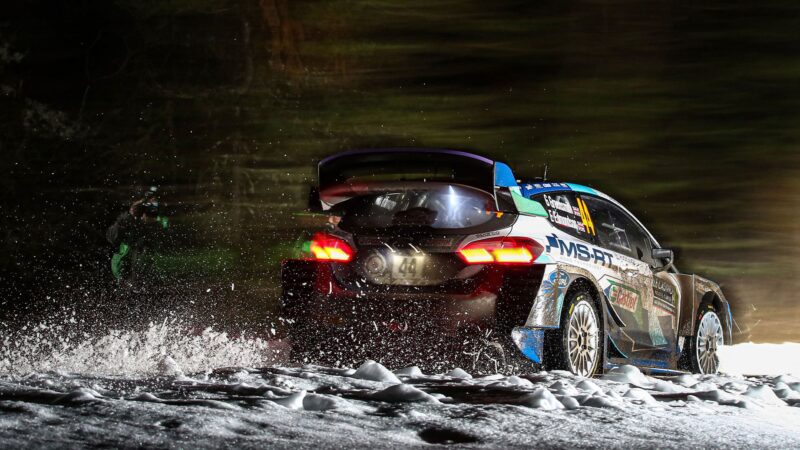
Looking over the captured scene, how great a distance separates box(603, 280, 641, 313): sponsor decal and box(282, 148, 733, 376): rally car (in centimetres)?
4

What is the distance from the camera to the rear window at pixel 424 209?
23.9 ft

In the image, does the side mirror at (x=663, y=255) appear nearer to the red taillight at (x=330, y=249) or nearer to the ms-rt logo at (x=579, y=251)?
the ms-rt logo at (x=579, y=251)

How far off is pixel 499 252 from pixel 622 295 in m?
1.36

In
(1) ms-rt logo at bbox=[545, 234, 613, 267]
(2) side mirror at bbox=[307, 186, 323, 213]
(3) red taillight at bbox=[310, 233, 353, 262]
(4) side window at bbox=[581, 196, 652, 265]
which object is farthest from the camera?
(4) side window at bbox=[581, 196, 652, 265]

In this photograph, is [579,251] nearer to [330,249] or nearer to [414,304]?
[414,304]

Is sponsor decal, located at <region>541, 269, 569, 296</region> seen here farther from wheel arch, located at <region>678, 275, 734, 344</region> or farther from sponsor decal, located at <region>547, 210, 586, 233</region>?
wheel arch, located at <region>678, 275, 734, 344</region>

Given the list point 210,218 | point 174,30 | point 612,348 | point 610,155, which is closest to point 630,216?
point 612,348

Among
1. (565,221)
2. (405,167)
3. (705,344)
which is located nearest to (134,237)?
(705,344)

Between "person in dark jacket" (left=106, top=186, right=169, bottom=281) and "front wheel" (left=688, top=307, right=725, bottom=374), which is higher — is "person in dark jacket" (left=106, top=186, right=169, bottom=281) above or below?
above

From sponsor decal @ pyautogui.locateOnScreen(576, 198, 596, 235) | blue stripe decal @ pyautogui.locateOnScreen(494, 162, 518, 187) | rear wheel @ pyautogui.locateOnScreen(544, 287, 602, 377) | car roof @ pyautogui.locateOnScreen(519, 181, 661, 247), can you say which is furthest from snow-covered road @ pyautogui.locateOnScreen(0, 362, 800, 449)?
sponsor decal @ pyautogui.locateOnScreen(576, 198, 596, 235)

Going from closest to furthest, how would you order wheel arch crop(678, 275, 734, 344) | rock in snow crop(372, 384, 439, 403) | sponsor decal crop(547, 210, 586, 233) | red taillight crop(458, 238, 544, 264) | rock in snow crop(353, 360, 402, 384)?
rock in snow crop(372, 384, 439, 403), rock in snow crop(353, 360, 402, 384), red taillight crop(458, 238, 544, 264), sponsor decal crop(547, 210, 586, 233), wheel arch crop(678, 275, 734, 344)

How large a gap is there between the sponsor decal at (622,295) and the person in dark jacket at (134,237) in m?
5.82

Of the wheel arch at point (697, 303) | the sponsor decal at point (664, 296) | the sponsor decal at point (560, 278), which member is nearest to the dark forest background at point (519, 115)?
the wheel arch at point (697, 303)

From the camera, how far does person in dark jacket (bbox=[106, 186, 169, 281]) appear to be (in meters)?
12.8
